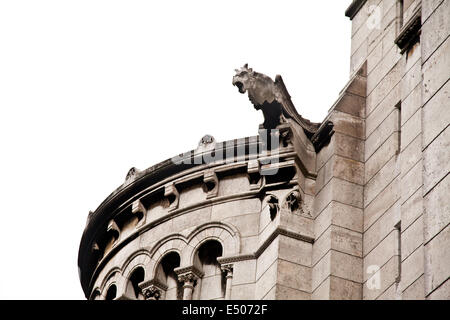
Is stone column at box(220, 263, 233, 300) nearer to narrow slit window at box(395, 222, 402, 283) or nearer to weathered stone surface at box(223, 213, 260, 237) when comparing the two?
weathered stone surface at box(223, 213, 260, 237)

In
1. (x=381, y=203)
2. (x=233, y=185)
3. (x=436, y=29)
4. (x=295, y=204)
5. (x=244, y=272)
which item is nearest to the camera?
(x=436, y=29)

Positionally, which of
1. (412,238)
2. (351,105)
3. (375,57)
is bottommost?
(412,238)

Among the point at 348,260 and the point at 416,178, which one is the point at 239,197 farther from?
the point at 416,178

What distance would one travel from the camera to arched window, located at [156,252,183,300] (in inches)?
1315

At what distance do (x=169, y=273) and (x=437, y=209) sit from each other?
13.4 m

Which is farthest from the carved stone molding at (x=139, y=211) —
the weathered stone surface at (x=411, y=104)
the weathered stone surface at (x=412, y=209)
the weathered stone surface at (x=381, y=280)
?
the weathered stone surface at (x=412, y=209)

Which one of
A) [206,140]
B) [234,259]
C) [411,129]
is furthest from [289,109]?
[411,129]

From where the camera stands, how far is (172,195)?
35000 mm

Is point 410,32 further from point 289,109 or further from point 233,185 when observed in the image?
point 233,185

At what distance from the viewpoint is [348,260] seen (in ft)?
93.6

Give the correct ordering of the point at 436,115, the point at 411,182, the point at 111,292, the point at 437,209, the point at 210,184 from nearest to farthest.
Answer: the point at 437,209, the point at 436,115, the point at 411,182, the point at 210,184, the point at 111,292

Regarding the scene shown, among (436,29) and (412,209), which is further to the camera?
(412,209)

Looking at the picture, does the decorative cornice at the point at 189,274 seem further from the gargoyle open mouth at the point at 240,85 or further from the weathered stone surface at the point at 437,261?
the weathered stone surface at the point at 437,261

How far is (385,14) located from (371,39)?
0.76 meters
